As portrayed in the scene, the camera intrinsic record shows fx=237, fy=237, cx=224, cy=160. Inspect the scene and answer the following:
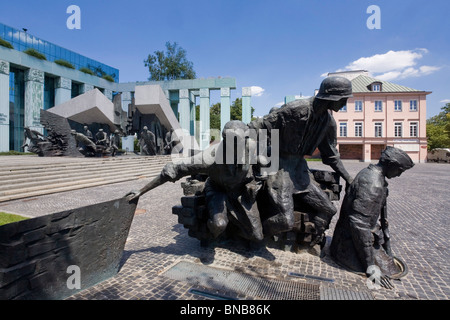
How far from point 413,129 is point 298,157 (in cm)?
3491

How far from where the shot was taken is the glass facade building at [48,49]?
2847cm

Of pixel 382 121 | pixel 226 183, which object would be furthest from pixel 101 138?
pixel 382 121

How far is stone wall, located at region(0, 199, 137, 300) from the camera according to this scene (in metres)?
1.86

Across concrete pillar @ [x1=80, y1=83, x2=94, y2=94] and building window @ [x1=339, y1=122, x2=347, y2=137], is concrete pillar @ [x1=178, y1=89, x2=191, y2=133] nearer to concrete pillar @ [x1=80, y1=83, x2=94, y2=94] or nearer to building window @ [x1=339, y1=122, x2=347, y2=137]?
concrete pillar @ [x1=80, y1=83, x2=94, y2=94]

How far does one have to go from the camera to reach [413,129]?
29.8m

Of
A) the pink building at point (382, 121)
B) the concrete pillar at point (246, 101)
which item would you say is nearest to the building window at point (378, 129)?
the pink building at point (382, 121)

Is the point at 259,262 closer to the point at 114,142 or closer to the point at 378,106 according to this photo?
the point at 114,142

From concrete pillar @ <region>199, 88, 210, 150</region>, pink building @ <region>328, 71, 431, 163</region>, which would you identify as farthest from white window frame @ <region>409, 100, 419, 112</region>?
concrete pillar @ <region>199, 88, 210, 150</region>

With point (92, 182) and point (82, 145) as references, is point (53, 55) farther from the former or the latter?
point (92, 182)

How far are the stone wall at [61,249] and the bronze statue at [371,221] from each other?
2680 millimetres

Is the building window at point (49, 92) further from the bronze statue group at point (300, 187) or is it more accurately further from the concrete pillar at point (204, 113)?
the bronze statue group at point (300, 187)
